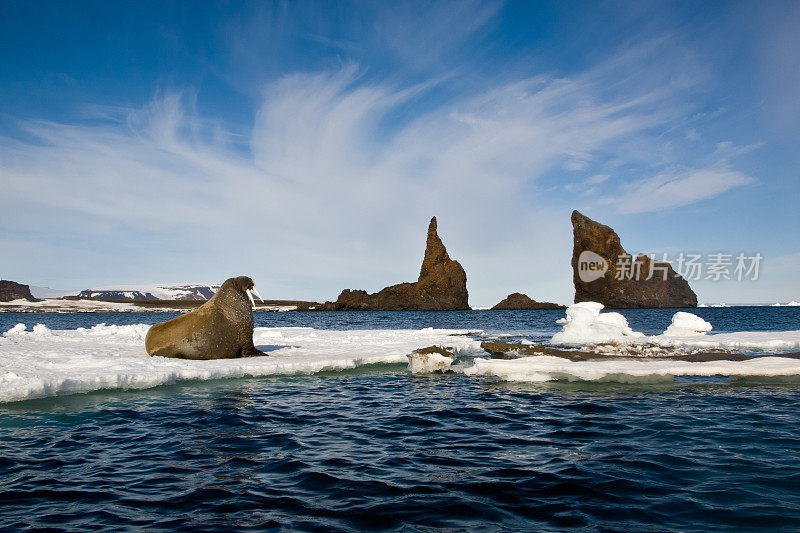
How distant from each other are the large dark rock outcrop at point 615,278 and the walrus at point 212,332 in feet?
446

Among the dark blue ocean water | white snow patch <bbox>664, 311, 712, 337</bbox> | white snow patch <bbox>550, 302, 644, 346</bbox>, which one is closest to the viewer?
the dark blue ocean water

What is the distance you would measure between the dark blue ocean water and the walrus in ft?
15.2

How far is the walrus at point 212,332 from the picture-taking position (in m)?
16.2

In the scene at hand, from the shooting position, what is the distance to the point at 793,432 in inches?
315

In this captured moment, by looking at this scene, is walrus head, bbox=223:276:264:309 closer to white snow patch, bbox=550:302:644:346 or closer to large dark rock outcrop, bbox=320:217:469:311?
white snow patch, bbox=550:302:644:346

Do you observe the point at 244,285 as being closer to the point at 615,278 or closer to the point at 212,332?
the point at 212,332

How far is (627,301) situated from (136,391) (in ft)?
501

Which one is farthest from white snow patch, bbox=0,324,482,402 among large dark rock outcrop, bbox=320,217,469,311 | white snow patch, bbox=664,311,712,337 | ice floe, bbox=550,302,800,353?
large dark rock outcrop, bbox=320,217,469,311

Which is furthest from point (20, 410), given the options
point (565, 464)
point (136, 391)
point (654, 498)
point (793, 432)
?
point (793, 432)

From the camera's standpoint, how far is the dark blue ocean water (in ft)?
16.3

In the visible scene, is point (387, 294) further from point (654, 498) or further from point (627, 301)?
point (654, 498)

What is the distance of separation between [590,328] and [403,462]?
23.5 m

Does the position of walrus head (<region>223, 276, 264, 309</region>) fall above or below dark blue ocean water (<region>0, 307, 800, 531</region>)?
above

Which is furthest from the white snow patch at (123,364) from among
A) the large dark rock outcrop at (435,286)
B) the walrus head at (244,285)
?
the large dark rock outcrop at (435,286)
